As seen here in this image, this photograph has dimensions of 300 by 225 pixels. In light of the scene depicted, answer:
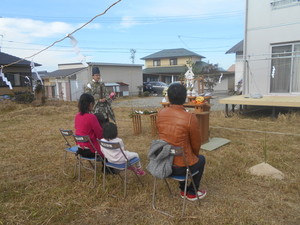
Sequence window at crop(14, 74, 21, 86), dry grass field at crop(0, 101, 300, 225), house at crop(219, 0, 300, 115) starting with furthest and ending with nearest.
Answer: window at crop(14, 74, 21, 86) → house at crop(219, 0, 300, 115) → dry grass field at crop(0, 101, 300, 225)

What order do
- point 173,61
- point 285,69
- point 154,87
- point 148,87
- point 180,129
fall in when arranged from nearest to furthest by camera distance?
point 180,129 → point 285,69 → point 154,87 → point 148,87 → point 173,61

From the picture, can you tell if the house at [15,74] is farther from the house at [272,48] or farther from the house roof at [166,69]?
the house roof at [166,69]

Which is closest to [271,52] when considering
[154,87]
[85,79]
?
[85,79]

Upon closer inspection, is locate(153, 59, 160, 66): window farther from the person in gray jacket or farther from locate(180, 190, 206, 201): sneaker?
the person in gray jacket

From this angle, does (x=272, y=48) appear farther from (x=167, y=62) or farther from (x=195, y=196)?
(x=167, y=62)

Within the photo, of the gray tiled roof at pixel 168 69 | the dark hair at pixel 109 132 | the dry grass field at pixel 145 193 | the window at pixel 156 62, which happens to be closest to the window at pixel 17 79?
the dry grass field at pixel 145 193

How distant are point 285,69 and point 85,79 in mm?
15031

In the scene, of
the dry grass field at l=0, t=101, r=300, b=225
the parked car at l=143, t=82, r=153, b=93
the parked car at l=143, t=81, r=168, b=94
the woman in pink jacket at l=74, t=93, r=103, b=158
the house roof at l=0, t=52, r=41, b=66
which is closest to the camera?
the dry grass field at l=0, t=101, r=300, b=225

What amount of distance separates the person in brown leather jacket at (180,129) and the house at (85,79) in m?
15.2

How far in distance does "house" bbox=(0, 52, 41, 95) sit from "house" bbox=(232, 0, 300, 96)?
510 inches

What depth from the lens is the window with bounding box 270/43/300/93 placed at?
7238 millimetres

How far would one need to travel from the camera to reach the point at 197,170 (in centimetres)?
235

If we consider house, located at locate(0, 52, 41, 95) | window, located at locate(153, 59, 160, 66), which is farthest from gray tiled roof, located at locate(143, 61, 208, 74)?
house, located at locate(0, 52, 41, 95)

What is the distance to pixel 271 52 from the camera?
25.0 feet
